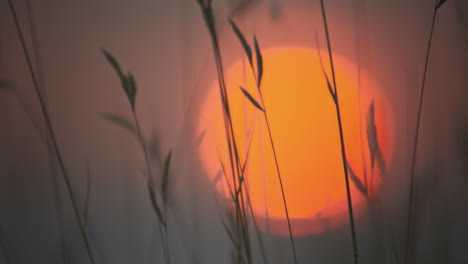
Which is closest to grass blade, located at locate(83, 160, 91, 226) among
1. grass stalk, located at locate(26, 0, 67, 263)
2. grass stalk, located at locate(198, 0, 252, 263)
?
grass stalk, located at locate(26, 0, 67, 263)

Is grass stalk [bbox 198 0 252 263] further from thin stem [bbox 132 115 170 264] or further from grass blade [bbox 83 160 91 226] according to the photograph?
grass blade [bbox 83 160 91 226]

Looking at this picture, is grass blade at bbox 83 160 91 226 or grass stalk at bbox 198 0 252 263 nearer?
grass stalk at bbox 198 0 252 263

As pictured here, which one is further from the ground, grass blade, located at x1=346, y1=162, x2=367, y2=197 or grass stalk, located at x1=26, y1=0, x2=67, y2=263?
grass stalk, located at x1=26, y1=0, x2=67, y2=263

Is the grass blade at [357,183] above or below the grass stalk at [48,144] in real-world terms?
below

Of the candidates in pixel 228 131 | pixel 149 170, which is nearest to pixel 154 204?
pixel 149 170

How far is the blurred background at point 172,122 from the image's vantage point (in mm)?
691

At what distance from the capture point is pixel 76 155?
0.73 meters

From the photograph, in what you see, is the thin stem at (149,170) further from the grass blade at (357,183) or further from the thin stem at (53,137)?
the grass blade at (357,183)

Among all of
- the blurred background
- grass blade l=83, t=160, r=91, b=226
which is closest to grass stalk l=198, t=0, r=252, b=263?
the blurred background

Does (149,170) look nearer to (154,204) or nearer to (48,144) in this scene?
(154,204)

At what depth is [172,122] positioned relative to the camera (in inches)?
28.6

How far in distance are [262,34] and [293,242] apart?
18.5 inches

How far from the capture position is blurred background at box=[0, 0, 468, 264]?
0.69 meters

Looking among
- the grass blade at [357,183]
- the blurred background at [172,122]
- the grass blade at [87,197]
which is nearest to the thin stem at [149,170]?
the blurred background at [172,122]
